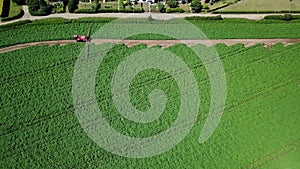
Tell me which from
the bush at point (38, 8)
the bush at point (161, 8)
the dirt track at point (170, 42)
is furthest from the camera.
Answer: the bush at point (161, 8)

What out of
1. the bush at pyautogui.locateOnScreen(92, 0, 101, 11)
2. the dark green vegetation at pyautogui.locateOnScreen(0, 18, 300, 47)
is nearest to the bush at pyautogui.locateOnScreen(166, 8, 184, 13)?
the dark green vegetation at pyautogui.locateOnScreen(0, 18, 300, 47)

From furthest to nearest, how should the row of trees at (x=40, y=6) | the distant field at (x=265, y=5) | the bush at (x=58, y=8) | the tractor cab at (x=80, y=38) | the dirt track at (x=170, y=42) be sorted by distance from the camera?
the distant field at (x=265, y=5), the bush at (x=58, y=8), the row of trees at (x=40, y=6), the tractor cab at (x=80, y=38), the dirt track at (x=170, y=42)

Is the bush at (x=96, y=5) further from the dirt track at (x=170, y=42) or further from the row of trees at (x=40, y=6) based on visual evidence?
the dirt track at (x=170, y=42)

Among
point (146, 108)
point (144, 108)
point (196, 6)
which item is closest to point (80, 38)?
point (144, 108)

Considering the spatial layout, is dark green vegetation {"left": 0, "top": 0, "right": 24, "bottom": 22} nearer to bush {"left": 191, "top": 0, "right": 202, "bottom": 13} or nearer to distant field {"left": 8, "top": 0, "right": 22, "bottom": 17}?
distant field {"left": 8, "top": 0, "right": 22, "bottom": 17}

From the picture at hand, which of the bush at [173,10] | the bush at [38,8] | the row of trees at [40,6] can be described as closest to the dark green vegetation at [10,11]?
the row of trees at [40,6]

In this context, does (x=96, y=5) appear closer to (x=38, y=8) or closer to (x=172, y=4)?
(x=38, y=8)
